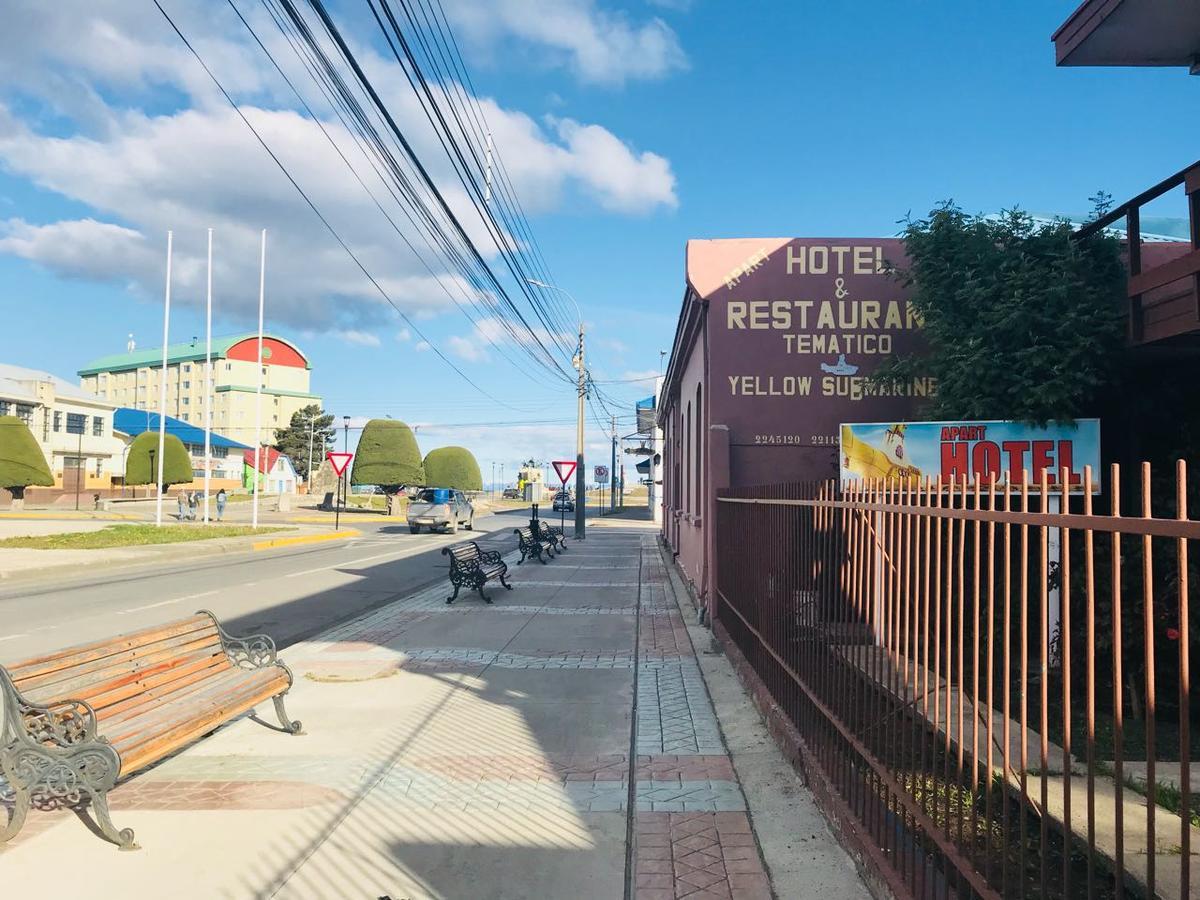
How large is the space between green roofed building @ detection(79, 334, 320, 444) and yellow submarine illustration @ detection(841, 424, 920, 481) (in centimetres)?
10642

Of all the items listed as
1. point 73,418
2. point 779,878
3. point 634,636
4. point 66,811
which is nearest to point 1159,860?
point 779,878

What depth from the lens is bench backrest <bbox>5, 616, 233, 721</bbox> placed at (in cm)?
452

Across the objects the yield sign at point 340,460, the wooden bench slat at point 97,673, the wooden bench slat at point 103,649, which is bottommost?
the wooden bench slat at point 97,673

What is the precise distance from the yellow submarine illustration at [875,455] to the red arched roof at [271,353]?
376ft

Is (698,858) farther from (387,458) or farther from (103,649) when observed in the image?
(387,458)

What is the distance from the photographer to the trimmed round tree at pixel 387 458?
59.8 metres

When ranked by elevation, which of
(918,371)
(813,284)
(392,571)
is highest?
(813,284)

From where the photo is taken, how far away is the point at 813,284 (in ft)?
35.5

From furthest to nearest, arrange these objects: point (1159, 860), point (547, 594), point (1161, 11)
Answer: point (547, 594) < point (1161, 11) < point (1159, 860)

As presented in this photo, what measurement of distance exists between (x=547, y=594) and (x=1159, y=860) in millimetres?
11565

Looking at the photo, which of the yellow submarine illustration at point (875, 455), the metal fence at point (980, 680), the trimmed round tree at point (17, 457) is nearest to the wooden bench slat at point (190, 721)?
the metal fence at point (980, 680)

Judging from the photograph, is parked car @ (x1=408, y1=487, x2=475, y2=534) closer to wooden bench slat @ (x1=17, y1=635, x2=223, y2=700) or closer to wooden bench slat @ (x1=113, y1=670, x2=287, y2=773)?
wooden bench slat @ (x1=113, y1=670, x2=287, y2=773)

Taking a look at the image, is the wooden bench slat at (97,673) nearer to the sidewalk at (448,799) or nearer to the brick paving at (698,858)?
the sidewalk at (448,799)

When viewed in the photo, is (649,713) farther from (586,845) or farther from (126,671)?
(126,671)
